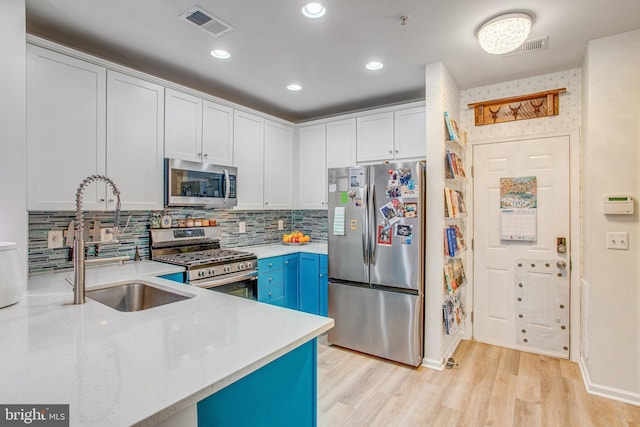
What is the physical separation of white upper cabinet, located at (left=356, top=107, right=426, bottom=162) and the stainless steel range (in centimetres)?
167

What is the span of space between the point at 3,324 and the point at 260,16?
2013 mm

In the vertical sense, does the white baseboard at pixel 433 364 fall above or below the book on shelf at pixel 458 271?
below

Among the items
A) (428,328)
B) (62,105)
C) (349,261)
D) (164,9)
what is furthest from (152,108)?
(428,328)

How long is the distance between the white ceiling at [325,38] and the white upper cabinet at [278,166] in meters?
0.64

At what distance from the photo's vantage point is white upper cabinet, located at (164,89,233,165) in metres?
2.81

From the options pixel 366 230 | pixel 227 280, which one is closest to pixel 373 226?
pixel 366 230

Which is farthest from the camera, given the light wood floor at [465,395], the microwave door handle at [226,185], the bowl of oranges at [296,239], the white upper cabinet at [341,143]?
the bowl of oranges at [296,239]

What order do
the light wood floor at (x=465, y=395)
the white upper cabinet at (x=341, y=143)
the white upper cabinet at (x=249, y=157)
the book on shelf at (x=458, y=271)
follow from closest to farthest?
the light wood floor at (x=465, y=395)
the book on shelf at (x=458, y=271)
the white upper cabinet at (x=249, y=157)
the white upper cabinet at (x=341, y=143)

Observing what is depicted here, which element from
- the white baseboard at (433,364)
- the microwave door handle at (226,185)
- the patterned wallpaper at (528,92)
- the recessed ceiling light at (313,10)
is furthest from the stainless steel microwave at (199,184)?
the patterned wallpaper at (528,92)

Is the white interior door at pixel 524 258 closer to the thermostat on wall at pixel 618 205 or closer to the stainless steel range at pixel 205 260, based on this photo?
the thermostat on wall at pixel 618 205

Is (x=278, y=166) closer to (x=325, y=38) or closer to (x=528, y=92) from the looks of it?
(x=325, y=38)

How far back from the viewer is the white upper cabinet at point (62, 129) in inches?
81.6

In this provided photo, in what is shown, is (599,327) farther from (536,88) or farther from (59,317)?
(59,317)

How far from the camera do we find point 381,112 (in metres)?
3.49
